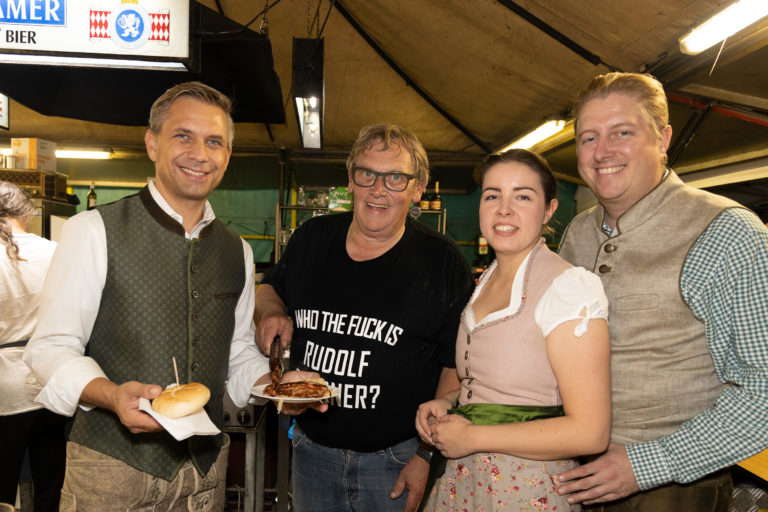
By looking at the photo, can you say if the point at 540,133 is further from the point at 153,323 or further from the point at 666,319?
the point at 153,323

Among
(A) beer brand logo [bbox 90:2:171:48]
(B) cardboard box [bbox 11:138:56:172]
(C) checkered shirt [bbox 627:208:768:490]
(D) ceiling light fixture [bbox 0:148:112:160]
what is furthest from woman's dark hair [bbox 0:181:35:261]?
(D) ceiling light fixture [bbox 0:148:112:160]

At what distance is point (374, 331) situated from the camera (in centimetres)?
206

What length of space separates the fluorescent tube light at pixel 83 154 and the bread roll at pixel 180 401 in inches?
305

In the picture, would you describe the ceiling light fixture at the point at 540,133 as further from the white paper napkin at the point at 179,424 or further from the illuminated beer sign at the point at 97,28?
the white paper napkin at the point at 179,424

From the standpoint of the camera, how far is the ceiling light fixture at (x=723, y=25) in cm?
244

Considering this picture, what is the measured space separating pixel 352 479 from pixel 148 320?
102cm

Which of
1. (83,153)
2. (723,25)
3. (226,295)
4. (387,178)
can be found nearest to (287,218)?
(83,153)

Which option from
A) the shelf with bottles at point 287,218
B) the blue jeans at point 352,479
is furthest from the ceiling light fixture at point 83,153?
the blue jeans at point 352,479

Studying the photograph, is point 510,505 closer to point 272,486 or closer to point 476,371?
point 476,371

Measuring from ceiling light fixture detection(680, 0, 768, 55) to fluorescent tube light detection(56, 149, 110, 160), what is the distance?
313 inches

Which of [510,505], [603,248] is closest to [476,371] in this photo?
[510,505]

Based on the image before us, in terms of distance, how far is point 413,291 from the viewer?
211 centimetres

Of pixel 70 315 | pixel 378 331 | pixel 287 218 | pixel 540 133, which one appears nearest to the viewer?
pixel 70 315

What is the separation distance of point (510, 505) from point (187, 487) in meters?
1.12
